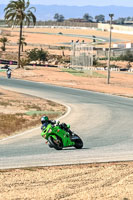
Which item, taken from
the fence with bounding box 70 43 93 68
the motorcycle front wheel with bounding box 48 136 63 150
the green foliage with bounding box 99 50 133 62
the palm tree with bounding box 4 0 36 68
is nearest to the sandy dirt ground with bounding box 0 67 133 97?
the fence with bounding box 70 43 93 68

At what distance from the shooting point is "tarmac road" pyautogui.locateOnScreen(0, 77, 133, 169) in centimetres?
2039

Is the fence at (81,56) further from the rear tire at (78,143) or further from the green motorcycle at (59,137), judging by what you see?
the green motorcycle at (59,137)

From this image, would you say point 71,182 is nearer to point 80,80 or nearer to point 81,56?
point 80,80

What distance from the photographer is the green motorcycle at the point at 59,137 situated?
2107 centimetres

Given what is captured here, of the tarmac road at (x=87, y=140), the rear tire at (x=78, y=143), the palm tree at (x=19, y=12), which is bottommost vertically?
the tarmac road at (x=87, y=140)

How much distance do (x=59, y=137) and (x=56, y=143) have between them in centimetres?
36

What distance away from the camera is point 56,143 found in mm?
21703

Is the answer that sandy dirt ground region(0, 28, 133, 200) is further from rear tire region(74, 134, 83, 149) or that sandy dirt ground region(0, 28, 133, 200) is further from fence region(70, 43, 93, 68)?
fence region(70, 43, 93, 68)

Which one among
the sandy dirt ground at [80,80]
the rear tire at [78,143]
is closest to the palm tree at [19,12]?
the sandy dirt ground at [80,80]

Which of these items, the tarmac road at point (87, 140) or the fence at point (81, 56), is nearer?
the tarmac road at point (87, 140)

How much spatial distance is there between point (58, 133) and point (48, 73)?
167 ft

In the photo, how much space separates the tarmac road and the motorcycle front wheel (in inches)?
8.9

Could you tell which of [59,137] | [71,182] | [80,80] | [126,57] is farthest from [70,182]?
[126,57]

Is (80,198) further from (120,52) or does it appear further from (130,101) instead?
(120,52)
